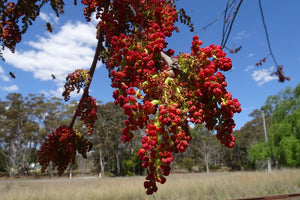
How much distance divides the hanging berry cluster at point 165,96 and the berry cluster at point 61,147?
830 mm

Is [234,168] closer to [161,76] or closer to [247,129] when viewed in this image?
[247,129]

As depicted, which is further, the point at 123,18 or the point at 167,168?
the point at 123,18

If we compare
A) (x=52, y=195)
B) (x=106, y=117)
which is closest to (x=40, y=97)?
(x=106, y=117)

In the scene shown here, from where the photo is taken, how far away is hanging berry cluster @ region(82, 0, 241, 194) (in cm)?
93

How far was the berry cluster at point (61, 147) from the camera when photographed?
1.81 metres

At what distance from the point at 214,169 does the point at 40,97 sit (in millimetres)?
34035

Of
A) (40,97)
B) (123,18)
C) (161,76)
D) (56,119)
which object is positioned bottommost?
(161,76)

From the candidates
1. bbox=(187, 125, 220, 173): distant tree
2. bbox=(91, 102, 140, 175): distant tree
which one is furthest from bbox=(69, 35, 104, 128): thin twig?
bbox=(187, 125, 220, 173): distant tree

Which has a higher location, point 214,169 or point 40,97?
point 40,97

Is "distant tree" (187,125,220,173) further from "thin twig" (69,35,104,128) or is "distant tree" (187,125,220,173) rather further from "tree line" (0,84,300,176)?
"thin twig" (69,35,104,128)

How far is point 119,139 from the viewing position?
3831 cm

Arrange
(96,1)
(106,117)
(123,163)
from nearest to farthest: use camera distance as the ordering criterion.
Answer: (96,1), (106,117), (123,163)

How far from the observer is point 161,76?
1079 mm

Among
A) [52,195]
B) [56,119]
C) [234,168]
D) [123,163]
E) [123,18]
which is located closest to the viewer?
[123,18]
